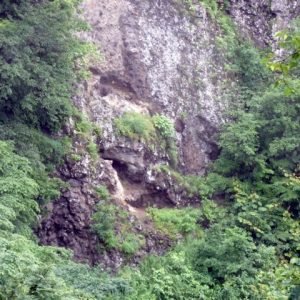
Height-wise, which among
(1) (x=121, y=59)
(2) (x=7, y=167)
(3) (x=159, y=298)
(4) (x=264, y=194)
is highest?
(1) (x=121, y=59)

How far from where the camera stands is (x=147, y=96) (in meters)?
16.2

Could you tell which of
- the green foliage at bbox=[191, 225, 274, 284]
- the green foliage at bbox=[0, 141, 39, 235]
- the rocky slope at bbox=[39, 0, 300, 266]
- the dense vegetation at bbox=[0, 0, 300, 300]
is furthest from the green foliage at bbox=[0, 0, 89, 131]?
the green foliage at bbox=[191, 225, 274, 284]

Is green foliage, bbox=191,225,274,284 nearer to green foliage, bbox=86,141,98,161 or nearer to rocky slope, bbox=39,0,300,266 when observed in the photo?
rocky slope, bbox=39,0,300,266

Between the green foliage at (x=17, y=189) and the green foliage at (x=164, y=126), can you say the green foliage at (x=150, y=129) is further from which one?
the green foliage at (x=17, y=189)

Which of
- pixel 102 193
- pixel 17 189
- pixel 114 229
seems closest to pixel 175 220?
pixel 114 229

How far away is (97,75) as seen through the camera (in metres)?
15.7

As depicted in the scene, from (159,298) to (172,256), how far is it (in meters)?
1.25

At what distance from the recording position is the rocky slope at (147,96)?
1339 centimetres

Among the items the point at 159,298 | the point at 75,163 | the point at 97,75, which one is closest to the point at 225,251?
the point at 159,298

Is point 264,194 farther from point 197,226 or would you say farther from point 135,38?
point 135,38

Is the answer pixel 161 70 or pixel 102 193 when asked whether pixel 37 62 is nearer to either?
pixel 102 193

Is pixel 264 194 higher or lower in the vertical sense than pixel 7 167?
higher

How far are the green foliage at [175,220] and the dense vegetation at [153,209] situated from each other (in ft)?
0.08

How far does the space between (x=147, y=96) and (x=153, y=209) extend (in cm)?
318
